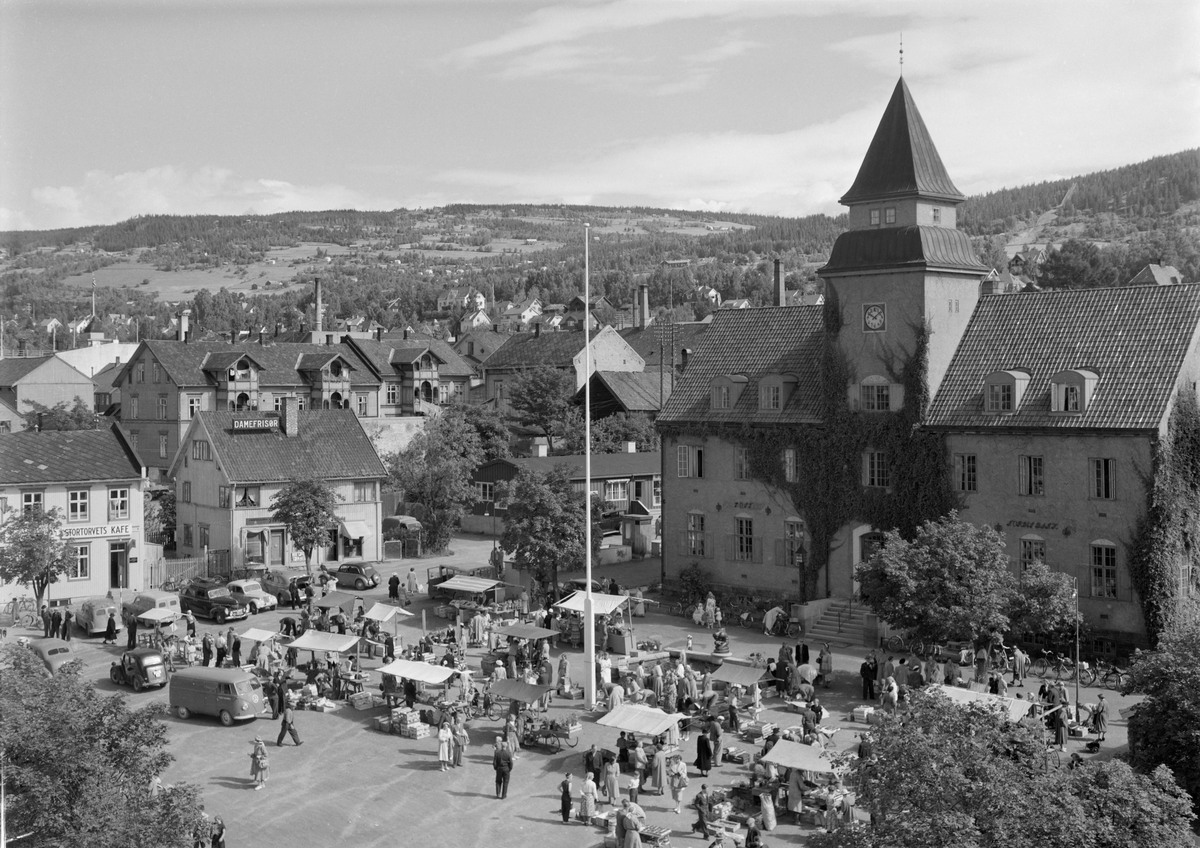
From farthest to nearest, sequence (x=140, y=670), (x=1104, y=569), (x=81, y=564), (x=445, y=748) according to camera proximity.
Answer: (x=81, y=564) → (x=1104, y=569) → (x=140, y=670) → (x=445, y=748)

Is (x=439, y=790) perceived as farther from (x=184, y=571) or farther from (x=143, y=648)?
(x=184, y=571)

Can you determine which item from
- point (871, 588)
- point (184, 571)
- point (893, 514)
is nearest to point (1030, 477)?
point (893, 514)

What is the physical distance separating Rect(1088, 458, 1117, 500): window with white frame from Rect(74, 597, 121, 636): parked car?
123 feet

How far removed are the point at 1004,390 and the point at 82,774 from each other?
36.2 m

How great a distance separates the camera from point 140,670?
41.4 meters

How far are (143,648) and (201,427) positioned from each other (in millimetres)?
24244

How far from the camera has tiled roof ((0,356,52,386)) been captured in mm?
105938

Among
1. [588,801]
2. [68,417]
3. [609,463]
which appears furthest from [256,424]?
[588,801]

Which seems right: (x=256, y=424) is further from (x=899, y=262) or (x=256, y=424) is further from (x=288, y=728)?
(x=899, y=262)

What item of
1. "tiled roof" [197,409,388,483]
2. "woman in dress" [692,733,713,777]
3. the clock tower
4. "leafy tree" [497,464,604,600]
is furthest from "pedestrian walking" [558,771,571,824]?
"tiled roof" [197,409,388,483]

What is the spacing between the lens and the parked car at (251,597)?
53.2 m

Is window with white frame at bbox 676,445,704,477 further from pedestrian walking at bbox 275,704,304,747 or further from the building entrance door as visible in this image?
the building entrance door

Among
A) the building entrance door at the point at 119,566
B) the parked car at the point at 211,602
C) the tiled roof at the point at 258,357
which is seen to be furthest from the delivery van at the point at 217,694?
the tiled roof at the point at 258,357

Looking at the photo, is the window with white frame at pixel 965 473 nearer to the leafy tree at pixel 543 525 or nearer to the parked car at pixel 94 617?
A: the leafy tree at pixel 543 525
